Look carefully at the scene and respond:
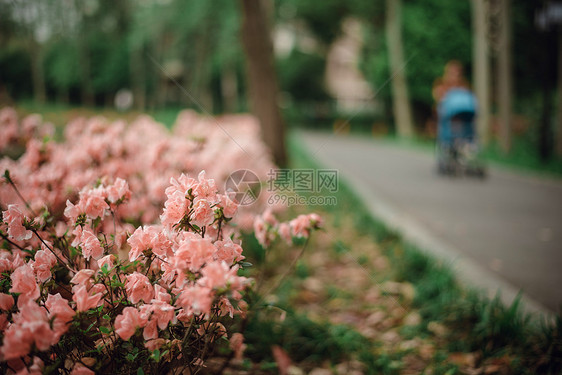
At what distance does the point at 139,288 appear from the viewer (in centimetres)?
120

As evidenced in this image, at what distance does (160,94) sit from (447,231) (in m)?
36.0

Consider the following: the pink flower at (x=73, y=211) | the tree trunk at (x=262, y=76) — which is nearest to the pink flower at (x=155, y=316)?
the pink flower at (x=73, y=211)

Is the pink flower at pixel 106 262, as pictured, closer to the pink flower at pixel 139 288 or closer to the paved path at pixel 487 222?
the pink flower at pixel 139 288

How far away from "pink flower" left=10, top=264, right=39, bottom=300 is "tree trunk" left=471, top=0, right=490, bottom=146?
15089 millimetres

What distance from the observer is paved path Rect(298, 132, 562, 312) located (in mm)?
3172

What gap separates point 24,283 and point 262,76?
21.1 ft

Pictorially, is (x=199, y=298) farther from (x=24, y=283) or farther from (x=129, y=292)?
(x=24, y=283)

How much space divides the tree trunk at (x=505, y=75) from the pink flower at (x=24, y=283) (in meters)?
13.2

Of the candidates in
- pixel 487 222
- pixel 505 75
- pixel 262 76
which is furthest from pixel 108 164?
pixel 505 75

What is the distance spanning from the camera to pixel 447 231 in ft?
15.3

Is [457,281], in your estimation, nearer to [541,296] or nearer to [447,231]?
[541,296]

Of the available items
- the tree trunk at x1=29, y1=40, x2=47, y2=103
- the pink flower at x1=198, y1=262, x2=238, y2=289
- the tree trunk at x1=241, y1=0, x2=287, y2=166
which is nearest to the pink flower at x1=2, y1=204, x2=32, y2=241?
the pink flower at x1=198, y1=262, x2=238, y2=289

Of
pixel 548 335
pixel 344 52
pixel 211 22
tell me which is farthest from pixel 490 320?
pixel 344 52

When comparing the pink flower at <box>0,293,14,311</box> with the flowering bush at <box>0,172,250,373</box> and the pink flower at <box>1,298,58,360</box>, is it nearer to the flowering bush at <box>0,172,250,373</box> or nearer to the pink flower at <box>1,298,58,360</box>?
the flowering bush at <box>0,172,250,373</box>
